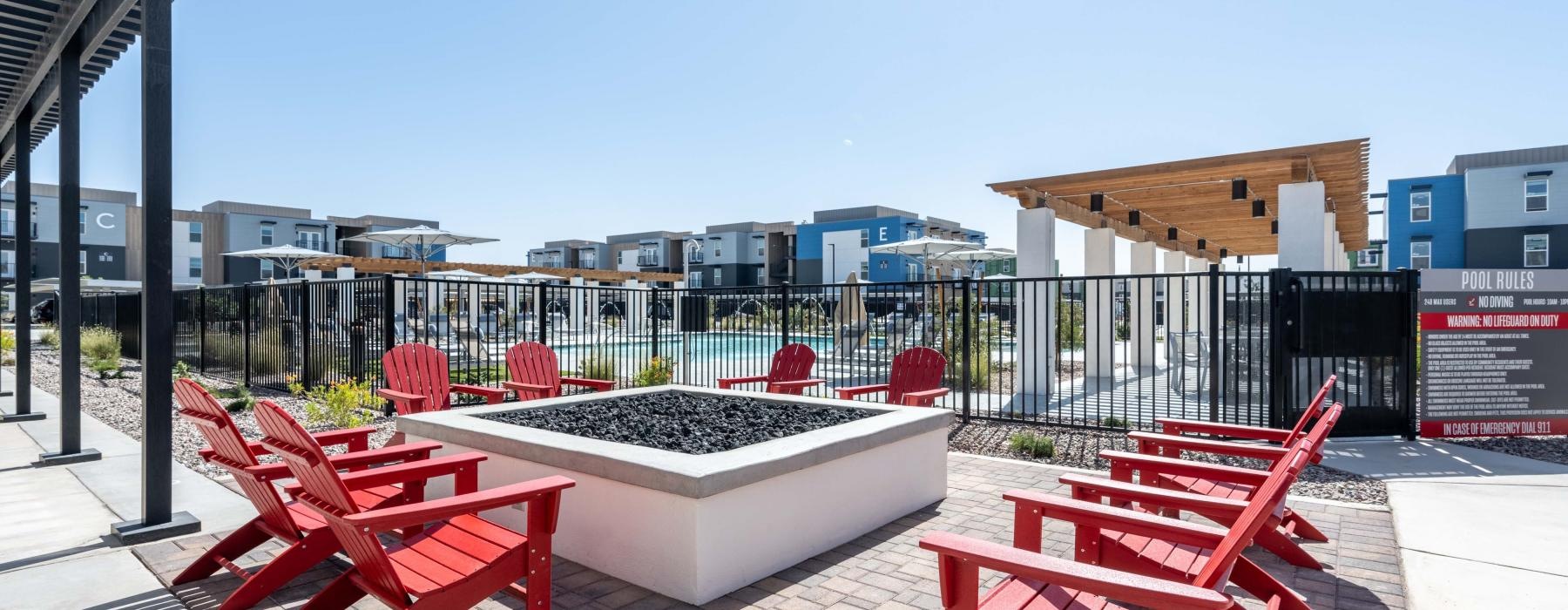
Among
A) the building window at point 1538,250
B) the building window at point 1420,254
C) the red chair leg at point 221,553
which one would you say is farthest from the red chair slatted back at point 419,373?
the building window at point 1420,254

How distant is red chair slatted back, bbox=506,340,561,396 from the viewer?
6754 millimetres

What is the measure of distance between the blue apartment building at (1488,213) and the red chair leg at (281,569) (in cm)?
3587

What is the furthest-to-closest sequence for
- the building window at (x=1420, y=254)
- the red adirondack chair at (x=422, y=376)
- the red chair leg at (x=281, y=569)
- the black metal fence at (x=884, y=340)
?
the building window at (x=1420, y=254) → the black metal fence at (x=884, y=340) → the red adirondack chair at (x=422, y=376) → the red chair leg at (x=281, y=569)

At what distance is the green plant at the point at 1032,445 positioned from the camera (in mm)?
6059

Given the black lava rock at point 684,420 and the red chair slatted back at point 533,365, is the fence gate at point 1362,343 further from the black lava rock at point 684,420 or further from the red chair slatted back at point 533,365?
the red chair slatted back at point 533,365

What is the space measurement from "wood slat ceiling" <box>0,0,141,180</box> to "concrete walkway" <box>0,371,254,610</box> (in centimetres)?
293

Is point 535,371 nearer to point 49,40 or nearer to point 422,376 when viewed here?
point 422,376

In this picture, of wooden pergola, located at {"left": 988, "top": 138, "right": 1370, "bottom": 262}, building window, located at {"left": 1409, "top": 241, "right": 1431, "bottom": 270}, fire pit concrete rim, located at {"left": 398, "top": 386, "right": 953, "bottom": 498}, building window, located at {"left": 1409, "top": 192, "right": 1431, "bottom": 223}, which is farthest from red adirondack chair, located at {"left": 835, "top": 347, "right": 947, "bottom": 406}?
building window, located at {"left": 1409, "top": 192, "right": 1431, "bottom": 223}

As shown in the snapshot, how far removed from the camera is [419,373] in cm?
612

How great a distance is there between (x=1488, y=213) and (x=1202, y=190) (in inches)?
1035

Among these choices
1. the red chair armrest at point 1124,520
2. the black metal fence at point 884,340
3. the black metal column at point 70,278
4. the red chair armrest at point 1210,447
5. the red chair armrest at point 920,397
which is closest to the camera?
the red chair armrest at point 1124,520

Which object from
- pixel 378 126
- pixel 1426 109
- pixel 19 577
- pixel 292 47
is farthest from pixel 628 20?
pixel 1426 109

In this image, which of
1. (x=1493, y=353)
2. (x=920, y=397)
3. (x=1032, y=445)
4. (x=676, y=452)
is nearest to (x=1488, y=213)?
(x=1493, y=353)

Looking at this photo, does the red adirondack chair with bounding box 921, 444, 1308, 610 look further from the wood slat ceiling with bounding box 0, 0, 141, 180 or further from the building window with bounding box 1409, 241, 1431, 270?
the building window with bounding box 1409, 241, 1431, 270
